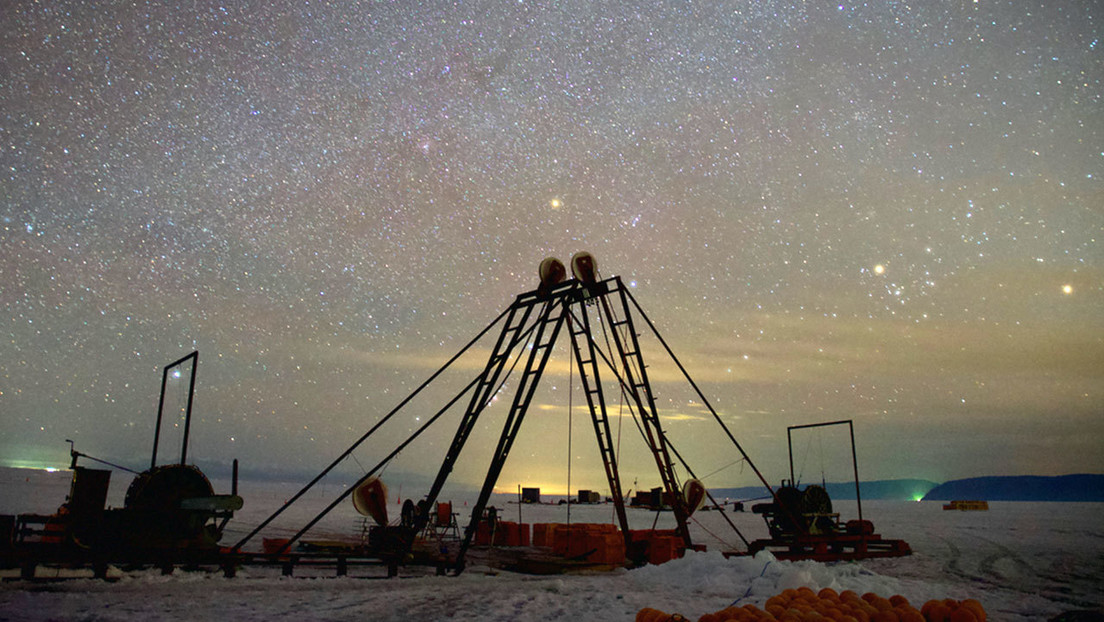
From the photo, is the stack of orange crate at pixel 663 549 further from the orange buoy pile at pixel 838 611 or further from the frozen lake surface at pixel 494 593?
the orange buoy pile at pixel 838 611

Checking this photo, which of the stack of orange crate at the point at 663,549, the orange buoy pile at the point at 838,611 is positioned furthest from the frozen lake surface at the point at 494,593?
the orange buoy pile at the point at 838,611

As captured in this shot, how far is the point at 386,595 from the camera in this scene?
13594mm

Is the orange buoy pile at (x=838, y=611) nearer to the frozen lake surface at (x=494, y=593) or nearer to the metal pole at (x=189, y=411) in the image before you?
the frozen lake surface at (x=494, y=593)

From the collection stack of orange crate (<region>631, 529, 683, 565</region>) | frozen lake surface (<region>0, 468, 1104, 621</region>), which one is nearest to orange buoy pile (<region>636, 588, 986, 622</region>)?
frozen lake surface (<region>0, 468, 1104, 621</region>)

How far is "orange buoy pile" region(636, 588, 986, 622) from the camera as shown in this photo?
7.93 meters

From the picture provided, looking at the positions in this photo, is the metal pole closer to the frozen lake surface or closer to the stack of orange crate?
the frozen lake surface

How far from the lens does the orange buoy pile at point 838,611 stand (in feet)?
26.0

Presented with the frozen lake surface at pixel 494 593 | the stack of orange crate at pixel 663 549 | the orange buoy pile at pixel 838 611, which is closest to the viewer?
the orange buoy pile at pixel 838 611

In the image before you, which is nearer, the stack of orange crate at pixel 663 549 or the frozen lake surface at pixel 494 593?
the frozen lake surface at pixel 494 593

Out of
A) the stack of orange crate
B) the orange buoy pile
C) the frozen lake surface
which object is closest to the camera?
the orange buoy pile

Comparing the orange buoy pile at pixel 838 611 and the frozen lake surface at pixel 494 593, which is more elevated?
the orange buoy pile at pixel 838 611

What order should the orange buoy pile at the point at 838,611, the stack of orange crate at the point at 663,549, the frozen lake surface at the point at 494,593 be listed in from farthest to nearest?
the stack of orange crate at the point at 663,549 → the frozen lake surface at the point at 494,593 → the orange buoy pile at the point at 838,611

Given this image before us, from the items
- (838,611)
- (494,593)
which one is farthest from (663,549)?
(838,611)

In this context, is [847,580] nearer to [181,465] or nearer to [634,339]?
[634,339]
